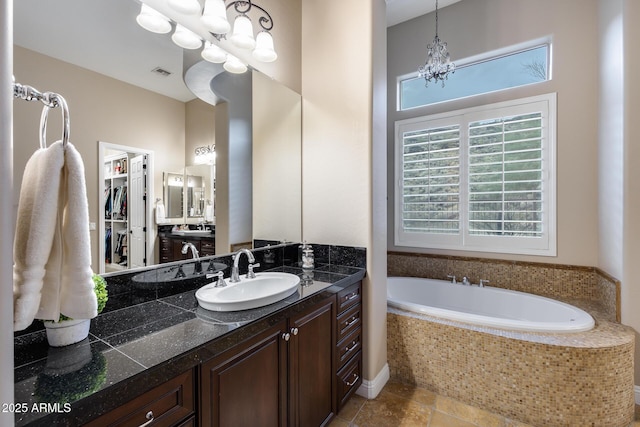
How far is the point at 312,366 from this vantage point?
5.12 feet

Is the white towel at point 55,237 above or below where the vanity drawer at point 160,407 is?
above

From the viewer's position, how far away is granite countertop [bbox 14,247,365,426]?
69 cm

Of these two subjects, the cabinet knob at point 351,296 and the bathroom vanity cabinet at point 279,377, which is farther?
the cabinet knob at point 351,296

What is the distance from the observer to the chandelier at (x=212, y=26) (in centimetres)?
A: 141

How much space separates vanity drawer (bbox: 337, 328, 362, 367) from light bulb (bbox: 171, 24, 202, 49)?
75.9 inches

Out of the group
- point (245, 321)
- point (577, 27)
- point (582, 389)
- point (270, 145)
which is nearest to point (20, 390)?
point (245, 321)

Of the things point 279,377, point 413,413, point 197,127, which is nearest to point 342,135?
point 197,127

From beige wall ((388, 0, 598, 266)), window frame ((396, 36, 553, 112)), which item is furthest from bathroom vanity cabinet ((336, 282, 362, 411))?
window frame ((396, 36, 553, 112))

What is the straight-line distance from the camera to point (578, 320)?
200 centimetres

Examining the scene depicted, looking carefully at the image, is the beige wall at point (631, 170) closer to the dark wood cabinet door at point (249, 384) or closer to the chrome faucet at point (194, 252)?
the dark wood cabinet door at point (249, 384)

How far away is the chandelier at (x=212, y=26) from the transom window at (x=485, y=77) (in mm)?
1983

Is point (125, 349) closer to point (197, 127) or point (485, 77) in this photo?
point (197, 127)

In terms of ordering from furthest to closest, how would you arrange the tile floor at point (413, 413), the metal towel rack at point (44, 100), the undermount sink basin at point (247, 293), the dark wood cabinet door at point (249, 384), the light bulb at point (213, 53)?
the tile floor at point (413, 413), the light bulb at point (213, 53), the undermount sink basin at point (247, 293), the dark wood cabinet door at point (249, 384), the metal towel rack at point (44, 100)

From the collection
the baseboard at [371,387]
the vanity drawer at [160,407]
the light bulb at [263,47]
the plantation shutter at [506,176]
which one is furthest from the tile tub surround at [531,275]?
the vanity drawer at [160,407]
